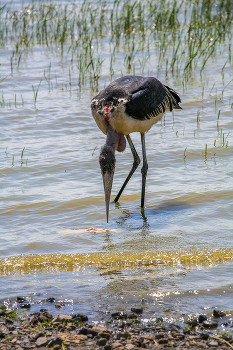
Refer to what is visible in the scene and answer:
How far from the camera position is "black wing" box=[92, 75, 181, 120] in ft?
18.6

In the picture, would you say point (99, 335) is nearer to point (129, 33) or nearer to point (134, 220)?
point (134, 220)

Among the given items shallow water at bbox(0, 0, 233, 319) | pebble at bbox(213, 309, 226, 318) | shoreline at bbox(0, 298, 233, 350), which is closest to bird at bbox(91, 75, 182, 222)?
shallow water at bbox(0, 0, 233, 319)

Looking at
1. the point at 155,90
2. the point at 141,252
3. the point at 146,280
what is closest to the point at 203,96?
the point at 155,90

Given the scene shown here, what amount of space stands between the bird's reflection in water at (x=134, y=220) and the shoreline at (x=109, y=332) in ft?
6.49

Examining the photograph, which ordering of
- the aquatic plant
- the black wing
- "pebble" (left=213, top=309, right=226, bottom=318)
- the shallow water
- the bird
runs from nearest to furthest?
1. "pebble" (left=213, top=309, right=226, bottom=318)
2. the shallow water
3. the bird
4. the black wing
5. the aquatic plant

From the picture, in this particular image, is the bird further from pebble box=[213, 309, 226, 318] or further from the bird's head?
pebble box=[213, 309, 226, 318]

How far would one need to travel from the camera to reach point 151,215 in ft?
19.3

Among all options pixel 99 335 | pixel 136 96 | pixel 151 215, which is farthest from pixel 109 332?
pixel 136 96

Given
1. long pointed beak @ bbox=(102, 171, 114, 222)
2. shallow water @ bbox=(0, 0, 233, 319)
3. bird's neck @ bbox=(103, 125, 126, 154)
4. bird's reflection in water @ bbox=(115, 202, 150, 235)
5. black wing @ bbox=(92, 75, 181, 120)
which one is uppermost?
black wing @ bbox=(92, 75, 181, 120)

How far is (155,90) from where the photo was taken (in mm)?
6355

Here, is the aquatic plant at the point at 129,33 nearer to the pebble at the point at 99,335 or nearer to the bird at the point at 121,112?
the bird at the point at 121,112

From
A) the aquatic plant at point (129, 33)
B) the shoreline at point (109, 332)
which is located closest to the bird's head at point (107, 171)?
the shoreline at point (109, 332)

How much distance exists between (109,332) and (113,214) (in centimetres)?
277

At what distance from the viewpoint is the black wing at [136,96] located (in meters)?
5.68
